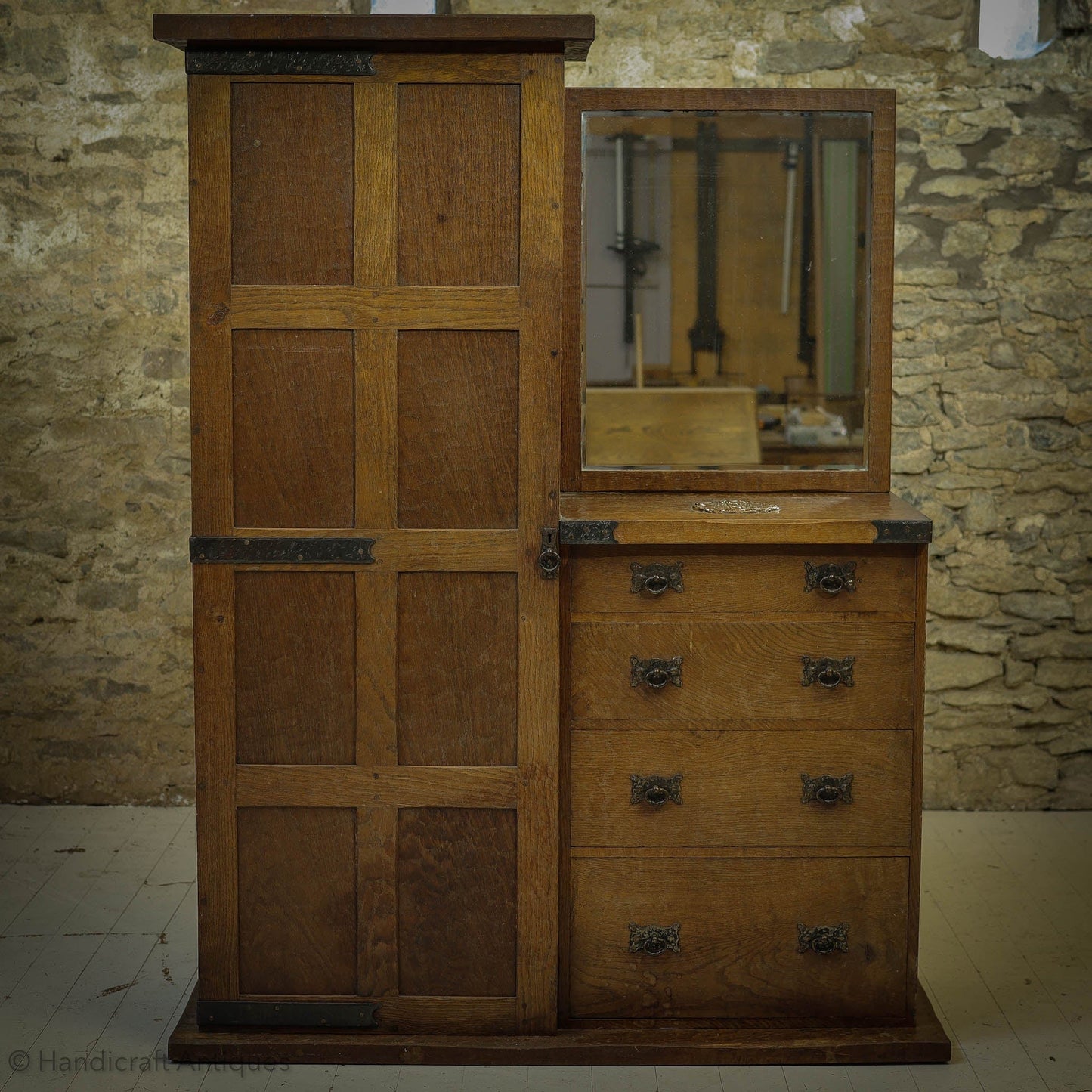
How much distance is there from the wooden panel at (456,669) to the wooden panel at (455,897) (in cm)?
14

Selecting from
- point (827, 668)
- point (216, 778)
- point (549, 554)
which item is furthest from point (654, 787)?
point (216, 778)

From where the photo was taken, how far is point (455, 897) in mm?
2975

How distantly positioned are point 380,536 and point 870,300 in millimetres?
1386

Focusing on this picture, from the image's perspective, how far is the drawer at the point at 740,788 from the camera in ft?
9.77

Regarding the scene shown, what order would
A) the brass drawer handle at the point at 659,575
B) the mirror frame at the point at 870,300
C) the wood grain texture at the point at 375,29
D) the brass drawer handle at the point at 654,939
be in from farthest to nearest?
the mirror frame at the point at 870,300 < the brass drawer handle at the point at 654,939 < the brass drawer handle at the point at 659,575 < the wood grain texture at the point at 375,29

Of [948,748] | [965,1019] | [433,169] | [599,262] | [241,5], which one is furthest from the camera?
[948,748]

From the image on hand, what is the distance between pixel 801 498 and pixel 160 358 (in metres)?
2.14

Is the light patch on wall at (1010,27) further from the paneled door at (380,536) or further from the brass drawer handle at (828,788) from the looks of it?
the brass drawer handle at (828,788)

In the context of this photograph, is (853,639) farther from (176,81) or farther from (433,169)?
(176,81)

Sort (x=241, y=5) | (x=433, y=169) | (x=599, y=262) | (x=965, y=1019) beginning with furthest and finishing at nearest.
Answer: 1. (x=241, y=5)
2. (x=599, y=262)
3. (x=965, y=1019)
4. (x=433, y=169)

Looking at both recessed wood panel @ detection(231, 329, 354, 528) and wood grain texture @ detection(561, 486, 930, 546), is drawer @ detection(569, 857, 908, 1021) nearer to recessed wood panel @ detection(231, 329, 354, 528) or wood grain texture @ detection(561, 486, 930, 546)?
wood grain texture @ detection(561, 486, 930, 546)

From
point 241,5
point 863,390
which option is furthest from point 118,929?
point 241,5

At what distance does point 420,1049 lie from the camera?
9.71ft

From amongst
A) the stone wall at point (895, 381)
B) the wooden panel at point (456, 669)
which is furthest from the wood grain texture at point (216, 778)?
the stone wall at point (895, 381)
